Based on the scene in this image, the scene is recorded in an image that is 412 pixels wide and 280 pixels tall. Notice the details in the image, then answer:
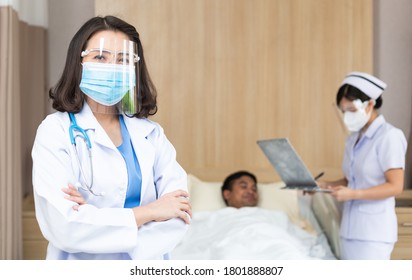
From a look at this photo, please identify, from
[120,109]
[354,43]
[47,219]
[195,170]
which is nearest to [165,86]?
[195,170]

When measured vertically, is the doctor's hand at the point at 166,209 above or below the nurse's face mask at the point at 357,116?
below

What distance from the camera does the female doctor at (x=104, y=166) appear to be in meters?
1.24

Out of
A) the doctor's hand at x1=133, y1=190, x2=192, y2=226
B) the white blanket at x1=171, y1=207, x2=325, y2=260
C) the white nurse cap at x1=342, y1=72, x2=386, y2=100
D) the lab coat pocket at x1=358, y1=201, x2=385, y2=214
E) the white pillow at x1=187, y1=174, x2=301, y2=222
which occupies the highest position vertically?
the white nurse cap at x1=342, y1=72, x2=386, y2=100

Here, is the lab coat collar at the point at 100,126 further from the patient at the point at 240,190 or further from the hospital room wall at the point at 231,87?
the patient at the point at 240,190

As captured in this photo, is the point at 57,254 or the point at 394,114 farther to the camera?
the point at 394,114

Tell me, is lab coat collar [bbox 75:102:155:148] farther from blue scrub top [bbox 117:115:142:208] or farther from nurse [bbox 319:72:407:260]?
nurse [bbox 319:72:407:260]

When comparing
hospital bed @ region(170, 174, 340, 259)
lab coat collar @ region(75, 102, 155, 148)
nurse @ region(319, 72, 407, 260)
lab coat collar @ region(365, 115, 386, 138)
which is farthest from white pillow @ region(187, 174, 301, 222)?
lab coat collar @ region(75, 102, 155, 148)

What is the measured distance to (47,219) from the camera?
4.07 feet

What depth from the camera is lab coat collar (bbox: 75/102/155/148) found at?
131 cm

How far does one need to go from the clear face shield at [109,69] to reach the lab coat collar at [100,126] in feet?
0.11

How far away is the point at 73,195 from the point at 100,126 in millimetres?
166

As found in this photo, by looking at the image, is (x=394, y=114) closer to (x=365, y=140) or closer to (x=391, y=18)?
(x=391, y=18)

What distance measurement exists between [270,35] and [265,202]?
78 centimetres

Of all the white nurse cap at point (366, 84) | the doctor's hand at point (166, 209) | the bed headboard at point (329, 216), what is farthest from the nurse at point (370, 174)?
the doctor's hand at point (166, 209)
